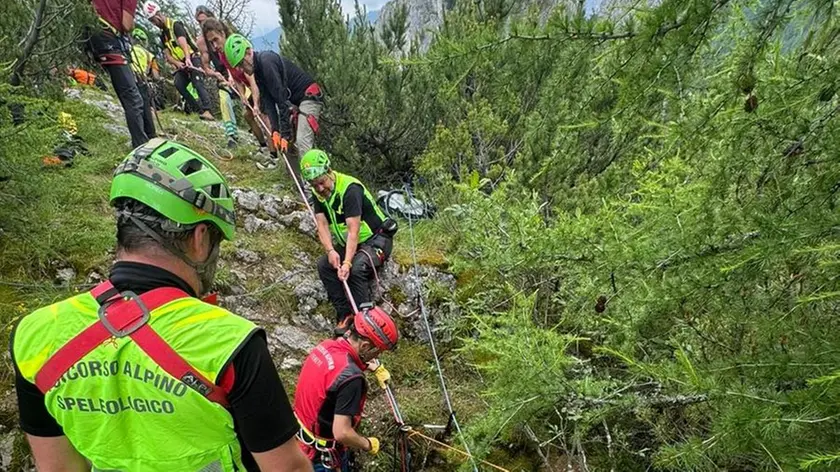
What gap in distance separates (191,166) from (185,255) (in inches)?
13.0

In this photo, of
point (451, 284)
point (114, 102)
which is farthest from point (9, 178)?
point (114, 102)

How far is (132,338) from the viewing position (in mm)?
1218

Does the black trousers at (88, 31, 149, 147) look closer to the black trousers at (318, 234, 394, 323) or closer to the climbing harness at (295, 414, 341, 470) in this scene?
the black trousers at (318, 234, 394, 323)

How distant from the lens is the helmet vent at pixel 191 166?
59.5 inches

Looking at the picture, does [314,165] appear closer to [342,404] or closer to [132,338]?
[342,404]

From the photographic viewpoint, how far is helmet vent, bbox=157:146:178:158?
151 centimetres

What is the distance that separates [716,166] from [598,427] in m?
2.28

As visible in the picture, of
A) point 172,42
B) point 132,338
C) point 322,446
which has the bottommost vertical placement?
point 322,446

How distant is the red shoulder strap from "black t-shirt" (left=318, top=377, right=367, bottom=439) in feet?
5.92

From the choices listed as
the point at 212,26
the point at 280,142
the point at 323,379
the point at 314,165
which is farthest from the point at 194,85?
the point at 323,379

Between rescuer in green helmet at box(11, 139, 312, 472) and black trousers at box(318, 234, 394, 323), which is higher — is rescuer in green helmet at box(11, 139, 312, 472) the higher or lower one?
the higher one

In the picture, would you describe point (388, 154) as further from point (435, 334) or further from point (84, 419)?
point (84, 419)

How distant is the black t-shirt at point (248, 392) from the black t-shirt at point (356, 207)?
3639 mm

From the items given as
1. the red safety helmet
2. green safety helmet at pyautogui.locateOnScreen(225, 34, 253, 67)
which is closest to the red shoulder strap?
the red safety helmet
